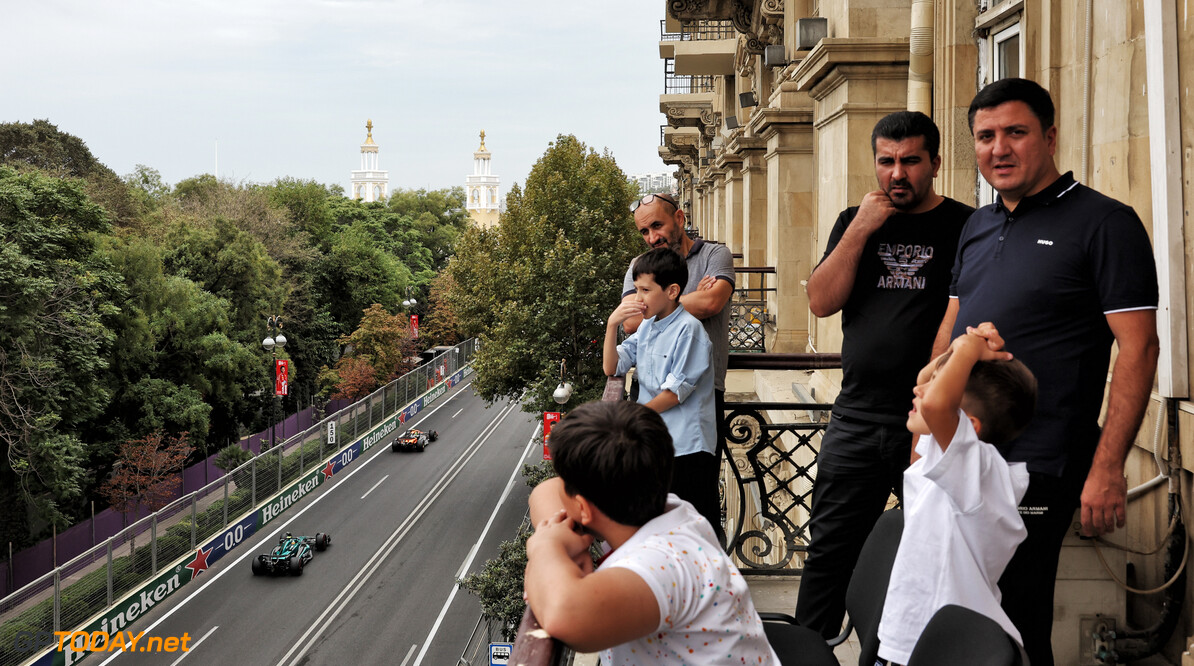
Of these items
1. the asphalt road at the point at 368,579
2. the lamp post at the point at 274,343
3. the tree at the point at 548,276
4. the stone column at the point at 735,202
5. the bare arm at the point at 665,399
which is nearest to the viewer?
the bare arm at the point at 665,399

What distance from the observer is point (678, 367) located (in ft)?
13.6

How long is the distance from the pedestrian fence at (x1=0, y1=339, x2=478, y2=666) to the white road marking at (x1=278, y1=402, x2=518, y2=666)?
4709 millimetres

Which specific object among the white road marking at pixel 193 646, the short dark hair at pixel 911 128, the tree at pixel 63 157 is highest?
the tree at pixel 63 157

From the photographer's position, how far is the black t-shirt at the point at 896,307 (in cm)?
356

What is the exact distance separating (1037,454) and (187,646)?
25.5 metres

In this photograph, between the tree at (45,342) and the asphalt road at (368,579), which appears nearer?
the tree at (45,342)

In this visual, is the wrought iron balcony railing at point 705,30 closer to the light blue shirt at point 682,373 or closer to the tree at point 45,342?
the tree at point 45,342

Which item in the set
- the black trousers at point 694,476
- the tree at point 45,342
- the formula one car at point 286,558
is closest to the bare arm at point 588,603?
the black trousers at point 694,476

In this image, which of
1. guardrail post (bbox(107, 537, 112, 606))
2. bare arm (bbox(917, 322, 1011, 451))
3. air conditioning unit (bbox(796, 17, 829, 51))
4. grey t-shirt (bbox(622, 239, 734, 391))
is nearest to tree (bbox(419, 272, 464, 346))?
guardrail post (bbox(107, 537, 112, 606))

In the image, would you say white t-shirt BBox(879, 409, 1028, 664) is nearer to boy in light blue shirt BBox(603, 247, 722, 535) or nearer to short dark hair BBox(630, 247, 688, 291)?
boy in light blue shirt BBox(603, 247, 722, 535)

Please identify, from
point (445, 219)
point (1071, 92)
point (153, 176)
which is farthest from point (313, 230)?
point (1071, 92)

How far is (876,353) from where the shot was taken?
3580mm

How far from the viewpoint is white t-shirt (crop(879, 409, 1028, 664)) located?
8.41 ft

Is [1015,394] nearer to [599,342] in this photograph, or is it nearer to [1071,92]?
[1071,92]
